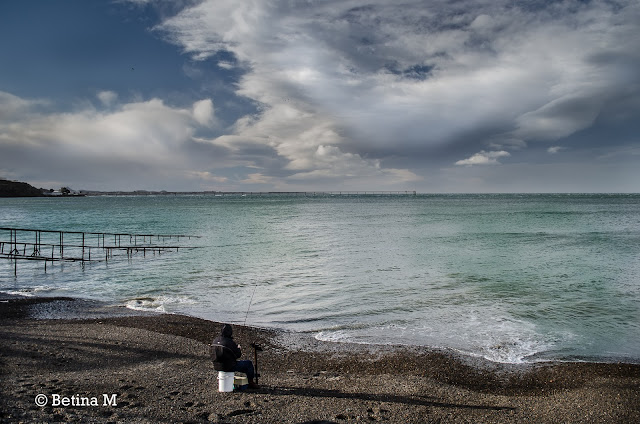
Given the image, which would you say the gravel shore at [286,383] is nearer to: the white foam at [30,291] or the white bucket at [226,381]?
the white bucket at [226,381]

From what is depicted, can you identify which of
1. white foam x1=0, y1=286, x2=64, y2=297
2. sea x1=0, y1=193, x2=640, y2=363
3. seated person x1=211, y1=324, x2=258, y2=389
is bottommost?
white foam x1=0, y1=286, x2=64, y2=297

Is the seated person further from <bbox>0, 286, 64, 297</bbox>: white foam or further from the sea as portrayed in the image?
<bbox>0, 286, 64, 297</bbox>: white foam

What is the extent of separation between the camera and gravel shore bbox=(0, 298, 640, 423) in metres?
7.30

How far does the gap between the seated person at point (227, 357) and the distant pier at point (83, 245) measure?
75.0 feet

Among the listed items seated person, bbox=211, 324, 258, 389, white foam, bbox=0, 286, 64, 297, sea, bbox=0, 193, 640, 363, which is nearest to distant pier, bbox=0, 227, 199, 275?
sea, bbox=0, 193, 640, 363

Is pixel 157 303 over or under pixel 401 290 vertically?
under

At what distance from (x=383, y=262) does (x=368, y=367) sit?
1710cm

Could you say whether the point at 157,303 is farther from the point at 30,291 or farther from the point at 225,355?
the point at 225,355

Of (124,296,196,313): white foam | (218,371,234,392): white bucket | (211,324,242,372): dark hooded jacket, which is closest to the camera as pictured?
(211,324,242,372): dark hooded jacket

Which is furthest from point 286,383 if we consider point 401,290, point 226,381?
point 401,290

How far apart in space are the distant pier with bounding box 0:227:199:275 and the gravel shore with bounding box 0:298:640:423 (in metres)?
18.9

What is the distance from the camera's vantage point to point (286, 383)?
8828mm

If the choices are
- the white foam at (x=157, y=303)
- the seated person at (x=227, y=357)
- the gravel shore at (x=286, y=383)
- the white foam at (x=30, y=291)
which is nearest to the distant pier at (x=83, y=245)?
the white foam at (x=30, y=291)

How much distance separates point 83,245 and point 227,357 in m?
24.9
